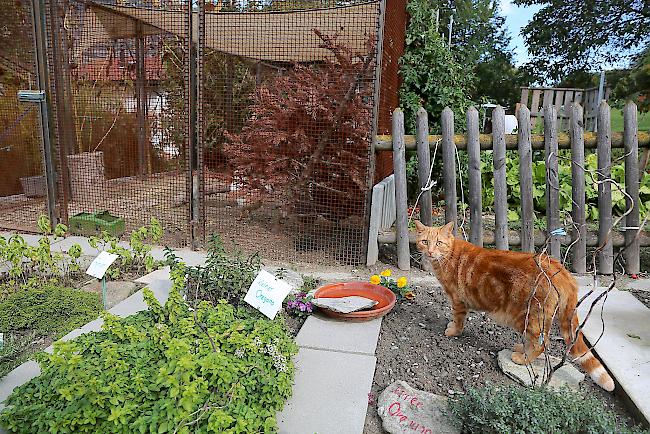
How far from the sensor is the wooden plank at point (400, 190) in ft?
14.0

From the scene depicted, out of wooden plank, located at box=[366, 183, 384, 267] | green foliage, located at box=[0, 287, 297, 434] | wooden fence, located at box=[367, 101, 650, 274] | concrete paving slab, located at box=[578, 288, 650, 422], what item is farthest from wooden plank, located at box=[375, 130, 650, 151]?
green foliage, located at box=[0, 287, 297, 434]

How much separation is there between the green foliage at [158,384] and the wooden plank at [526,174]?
288 cm

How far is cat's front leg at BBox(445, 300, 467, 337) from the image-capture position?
2967mm

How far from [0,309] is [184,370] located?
205cm

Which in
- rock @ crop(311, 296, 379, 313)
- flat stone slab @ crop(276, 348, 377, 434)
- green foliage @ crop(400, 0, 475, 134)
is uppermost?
green foliage @ crop(400, 0, 475, 134)

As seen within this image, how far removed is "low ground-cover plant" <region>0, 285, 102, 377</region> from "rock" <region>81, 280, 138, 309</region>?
122mm

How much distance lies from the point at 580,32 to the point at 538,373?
16.9 m

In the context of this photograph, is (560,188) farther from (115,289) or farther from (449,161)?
(115,289)

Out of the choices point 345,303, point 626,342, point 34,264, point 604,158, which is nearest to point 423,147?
point 604,158

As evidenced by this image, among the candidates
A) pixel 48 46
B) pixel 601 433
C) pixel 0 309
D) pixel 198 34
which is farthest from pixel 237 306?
pixel 48 46

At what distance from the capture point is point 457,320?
301 centimetres

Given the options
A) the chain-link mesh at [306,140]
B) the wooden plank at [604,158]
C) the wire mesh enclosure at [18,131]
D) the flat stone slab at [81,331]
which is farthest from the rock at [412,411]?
the wire mesh enclosure at [18,131]

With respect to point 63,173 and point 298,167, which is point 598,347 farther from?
point 63,173

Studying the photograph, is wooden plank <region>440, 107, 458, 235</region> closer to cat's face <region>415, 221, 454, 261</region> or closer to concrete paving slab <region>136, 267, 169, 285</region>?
cat's face <region>415, 221, 454, 261</region>
